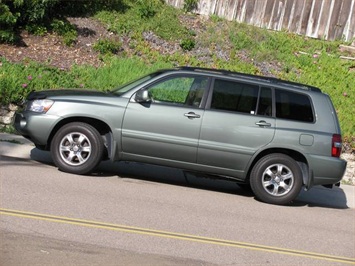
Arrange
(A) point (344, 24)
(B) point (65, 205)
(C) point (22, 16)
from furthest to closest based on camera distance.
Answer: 1. (A) point (344, 24)
2. (C) point (22, 16)
3. (B) point (65, 205)

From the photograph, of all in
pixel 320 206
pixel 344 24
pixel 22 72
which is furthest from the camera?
pixel 344 24

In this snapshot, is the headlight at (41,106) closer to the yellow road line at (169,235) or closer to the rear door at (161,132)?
the rear door at (161,132)

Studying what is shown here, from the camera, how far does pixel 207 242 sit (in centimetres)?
870

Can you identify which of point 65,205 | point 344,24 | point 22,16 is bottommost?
point 65,205

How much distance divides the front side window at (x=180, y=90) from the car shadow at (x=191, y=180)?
1.24 m

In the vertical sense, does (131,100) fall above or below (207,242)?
above

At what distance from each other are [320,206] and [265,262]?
13.6ft

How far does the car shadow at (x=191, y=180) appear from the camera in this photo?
1216 centimetres

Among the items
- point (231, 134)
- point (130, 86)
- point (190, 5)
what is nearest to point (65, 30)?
point (190, 5)

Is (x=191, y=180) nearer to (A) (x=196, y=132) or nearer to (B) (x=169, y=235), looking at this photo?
(A) (x=196, y=132)

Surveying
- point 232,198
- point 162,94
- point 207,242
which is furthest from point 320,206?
point 207,242

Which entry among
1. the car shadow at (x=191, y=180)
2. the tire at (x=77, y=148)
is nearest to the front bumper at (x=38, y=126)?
the tire at (x=77, y=148)

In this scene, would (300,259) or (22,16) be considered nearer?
(300,259)

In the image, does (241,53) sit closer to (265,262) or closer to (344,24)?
(344,24)
